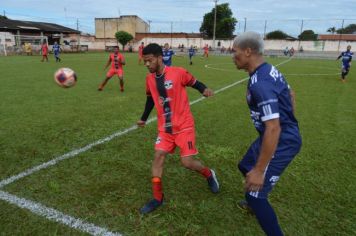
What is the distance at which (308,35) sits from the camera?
2222 inches

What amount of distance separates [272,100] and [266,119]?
0.15 meters

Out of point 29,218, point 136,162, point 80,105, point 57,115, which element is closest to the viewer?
point 29,218

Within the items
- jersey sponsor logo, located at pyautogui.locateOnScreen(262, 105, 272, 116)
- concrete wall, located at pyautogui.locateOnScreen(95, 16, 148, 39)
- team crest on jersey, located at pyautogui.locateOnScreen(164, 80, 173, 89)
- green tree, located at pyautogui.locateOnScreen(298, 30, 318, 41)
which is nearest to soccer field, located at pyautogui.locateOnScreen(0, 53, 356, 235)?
team crest on jersey, located at pyautogui.locateOnScreen(164, 80, 173, 89)

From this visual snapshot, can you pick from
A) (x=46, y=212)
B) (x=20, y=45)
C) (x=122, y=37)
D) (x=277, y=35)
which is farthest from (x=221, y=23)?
(x=46, y=212)

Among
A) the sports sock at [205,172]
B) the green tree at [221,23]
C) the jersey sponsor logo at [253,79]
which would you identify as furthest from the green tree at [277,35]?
the jersey sponsor logo at [253,79]

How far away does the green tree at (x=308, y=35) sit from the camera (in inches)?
2207

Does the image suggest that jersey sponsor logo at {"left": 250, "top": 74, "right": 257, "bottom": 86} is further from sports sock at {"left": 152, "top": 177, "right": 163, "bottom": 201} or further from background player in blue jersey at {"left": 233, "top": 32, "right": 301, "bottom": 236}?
sports sock at {"left": 152, "top": 177, "right": 163, "bottom": 201}

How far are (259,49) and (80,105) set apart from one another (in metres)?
7.85

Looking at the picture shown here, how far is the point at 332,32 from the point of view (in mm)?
58844

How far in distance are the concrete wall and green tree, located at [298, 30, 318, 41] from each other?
35.3 meters

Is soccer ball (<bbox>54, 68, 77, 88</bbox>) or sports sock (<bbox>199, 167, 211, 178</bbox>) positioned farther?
soccer ball (<bbox>54, 68, 77, 88</bbox>)

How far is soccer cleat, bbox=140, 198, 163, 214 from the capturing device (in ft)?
12.2

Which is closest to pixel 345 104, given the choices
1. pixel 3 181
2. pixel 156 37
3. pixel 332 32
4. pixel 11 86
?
pixel 3 181

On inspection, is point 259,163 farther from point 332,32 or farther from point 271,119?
point 332,32
